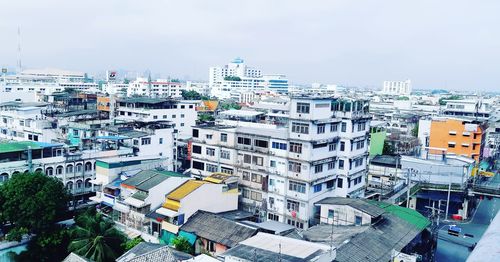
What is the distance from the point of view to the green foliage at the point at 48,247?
2592cm

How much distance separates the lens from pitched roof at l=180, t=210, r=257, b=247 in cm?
2320

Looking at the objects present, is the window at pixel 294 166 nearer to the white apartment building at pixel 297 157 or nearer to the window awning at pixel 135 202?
the white apartment building at pixel 297 157

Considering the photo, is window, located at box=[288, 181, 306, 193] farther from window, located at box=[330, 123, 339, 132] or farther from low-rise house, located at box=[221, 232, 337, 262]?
low-rise house, located at box=[221, 232, 337, 262]

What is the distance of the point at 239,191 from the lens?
103 feet

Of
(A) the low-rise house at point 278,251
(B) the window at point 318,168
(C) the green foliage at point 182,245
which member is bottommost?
(C) the green foliage at point 182,245

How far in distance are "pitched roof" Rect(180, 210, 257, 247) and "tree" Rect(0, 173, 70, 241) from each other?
8437mm

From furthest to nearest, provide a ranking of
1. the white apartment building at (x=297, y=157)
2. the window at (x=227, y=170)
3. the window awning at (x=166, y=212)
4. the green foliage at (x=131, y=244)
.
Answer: the window at (x=227, y=170) → the white apartment building at (x=297, y=157) → the window awning at (x=166, y=212) → the green foliage at (x=131, y=244)

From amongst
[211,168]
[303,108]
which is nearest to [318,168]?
[303,108]

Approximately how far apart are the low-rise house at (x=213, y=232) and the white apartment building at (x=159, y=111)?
25708 mm

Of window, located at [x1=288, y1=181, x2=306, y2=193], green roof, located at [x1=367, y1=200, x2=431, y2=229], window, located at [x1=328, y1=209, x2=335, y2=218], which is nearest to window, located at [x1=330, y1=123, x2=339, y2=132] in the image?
window, located at [x1=288, y1=181, x2=306, y2=193]

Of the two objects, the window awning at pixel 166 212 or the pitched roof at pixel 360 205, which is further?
the pitched roof at pixel 360 205

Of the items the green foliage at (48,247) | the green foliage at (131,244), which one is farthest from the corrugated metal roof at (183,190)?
the green foliage at (48,247)

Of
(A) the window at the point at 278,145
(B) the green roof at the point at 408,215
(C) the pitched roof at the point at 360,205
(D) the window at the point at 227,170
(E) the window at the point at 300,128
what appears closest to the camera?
(C) the pitched roof at the point at 360,205

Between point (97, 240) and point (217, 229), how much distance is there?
6.56 m
